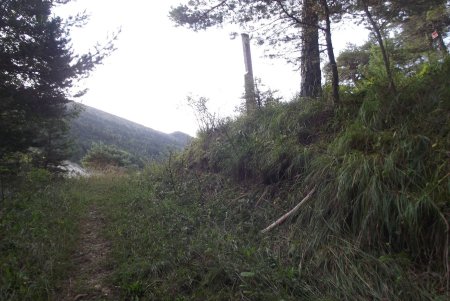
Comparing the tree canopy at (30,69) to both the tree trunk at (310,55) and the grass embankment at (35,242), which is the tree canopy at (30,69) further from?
the tree trunk at (310,55)

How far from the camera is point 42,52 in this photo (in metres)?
9.27

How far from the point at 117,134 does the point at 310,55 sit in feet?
96.6

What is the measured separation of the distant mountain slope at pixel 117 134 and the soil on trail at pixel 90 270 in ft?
62.2

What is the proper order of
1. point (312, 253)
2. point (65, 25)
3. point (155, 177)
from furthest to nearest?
point (65, 25) < point (155, 177) < point (312, 253)

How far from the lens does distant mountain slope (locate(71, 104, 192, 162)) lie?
2833cm

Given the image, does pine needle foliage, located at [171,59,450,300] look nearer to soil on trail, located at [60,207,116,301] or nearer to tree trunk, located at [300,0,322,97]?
tree trunk, located at [300,0,322,97]

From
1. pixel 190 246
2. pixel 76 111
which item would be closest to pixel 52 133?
pixel 76 111

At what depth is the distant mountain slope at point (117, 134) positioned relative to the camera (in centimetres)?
2833

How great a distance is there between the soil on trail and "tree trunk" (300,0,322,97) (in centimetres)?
454

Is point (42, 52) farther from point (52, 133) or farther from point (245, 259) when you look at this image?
point (245, 259)

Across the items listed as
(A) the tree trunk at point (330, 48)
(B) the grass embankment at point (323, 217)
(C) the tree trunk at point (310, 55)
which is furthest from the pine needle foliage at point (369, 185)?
(C) the tree trunk at point (310, 55)

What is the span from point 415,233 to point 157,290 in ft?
8.26

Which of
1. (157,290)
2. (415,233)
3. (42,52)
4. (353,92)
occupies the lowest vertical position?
(157,290)

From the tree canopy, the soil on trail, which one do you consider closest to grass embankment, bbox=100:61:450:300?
the soil on trail
